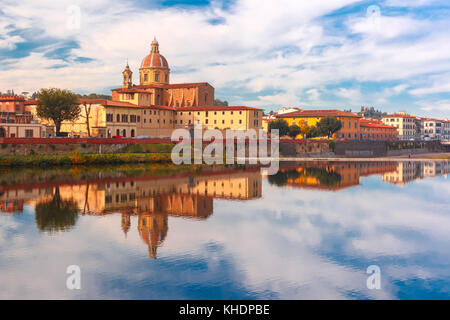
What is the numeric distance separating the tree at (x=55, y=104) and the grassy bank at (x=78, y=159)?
49.8 feet

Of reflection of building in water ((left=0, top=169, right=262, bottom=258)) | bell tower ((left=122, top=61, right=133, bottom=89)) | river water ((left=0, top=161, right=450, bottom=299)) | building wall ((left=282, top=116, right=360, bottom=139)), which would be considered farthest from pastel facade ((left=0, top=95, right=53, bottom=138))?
building wall ((left=282, top=116, right=360, bottom=139))

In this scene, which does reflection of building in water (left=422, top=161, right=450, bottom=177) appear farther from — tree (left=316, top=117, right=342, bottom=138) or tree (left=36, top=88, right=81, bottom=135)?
tree (left=36, top=88, right=81, bottom=135)

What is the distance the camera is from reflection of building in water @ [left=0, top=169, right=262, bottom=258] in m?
28.5

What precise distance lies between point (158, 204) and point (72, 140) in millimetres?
39629

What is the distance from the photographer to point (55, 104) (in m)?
78.9

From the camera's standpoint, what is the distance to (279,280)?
17391 mm

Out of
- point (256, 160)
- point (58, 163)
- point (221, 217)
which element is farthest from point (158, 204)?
point (256, 160)

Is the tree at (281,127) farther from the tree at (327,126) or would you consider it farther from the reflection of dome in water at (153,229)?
the reflection of dome in water at (153,229)

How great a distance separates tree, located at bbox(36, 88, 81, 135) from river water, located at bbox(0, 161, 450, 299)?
36583 mm

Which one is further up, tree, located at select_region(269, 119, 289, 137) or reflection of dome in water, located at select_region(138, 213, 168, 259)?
tree, located at select_region(269, 119, 289, 137)

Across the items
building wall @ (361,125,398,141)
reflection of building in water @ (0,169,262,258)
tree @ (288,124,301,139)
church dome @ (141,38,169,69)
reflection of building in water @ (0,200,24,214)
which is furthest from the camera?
building wall @ (361,125,398,141)
